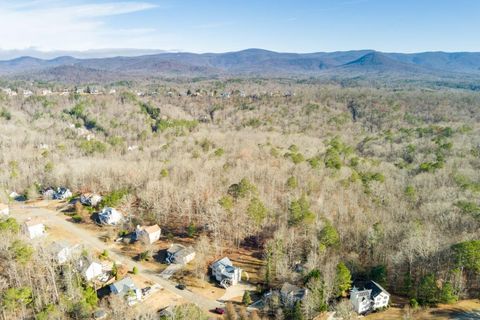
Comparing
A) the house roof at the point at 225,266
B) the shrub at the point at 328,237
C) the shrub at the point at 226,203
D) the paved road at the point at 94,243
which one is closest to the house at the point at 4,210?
the paved road at the point at 94,243

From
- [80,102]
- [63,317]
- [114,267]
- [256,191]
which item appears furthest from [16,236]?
[80,102]

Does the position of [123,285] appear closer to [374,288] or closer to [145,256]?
[145,256]

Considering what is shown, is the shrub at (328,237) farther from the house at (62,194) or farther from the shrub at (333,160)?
the house at (62,194)

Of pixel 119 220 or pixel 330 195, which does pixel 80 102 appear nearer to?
pixel 119 220

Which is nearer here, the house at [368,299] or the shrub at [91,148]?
the house at [368,299]

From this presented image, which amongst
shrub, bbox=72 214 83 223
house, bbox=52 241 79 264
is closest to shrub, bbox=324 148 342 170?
shrub, bbox=72 214 83 223
